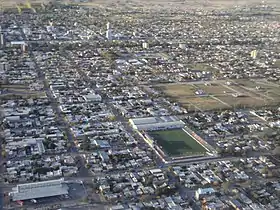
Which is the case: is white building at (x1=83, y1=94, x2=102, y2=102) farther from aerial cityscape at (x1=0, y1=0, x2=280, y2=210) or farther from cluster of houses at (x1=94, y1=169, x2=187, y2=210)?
cluster of houses at (x1=94, y1=169, x2=187, y2=210)

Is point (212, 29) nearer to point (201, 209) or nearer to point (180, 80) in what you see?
point (180, 80)

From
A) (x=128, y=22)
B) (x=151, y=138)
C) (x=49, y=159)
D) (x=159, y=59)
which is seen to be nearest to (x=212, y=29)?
(x=128, y=22)

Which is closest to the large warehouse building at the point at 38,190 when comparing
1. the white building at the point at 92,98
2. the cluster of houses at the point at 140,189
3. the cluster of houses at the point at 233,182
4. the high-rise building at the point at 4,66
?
the cluster of houses at the point at 140,189

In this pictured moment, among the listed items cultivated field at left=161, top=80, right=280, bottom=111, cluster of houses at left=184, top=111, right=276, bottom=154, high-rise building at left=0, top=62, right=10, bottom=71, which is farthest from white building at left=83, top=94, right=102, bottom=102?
high-rise building at left=0, top=62, right=10, bottom=71

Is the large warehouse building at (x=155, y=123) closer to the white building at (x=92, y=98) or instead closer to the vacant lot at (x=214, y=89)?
the white building at (x=92, y=98)

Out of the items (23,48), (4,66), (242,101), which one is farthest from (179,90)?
(23,48)

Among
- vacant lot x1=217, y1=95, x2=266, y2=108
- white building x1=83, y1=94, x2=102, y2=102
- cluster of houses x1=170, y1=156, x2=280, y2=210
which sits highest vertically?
white building x1=83, y1=94, x2=102, y2=102
